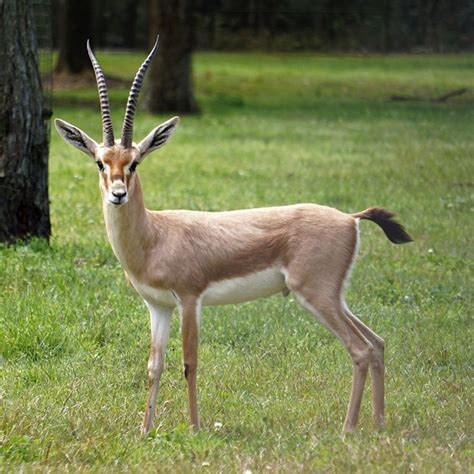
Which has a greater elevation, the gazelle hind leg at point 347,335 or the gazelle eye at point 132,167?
the gazelle eye at point 132,167

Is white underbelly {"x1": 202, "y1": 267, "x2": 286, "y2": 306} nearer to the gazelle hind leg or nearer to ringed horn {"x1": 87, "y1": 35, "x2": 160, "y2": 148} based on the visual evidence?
the gazelle hind leg

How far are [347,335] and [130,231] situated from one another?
1.25 m

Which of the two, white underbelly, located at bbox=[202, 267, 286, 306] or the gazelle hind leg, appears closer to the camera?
the gazelle hind leg

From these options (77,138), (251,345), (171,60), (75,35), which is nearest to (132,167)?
(77,138)

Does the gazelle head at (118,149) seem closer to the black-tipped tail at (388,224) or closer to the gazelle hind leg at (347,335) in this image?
the gazelle hind leg at (347,335)

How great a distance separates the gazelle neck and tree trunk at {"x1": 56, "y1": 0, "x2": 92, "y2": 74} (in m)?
24.7

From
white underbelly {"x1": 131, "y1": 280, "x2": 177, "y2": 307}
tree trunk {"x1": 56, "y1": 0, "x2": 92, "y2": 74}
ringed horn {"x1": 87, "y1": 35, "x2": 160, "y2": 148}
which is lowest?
tree trunk {"x1": 56, "y1": 0, "x2": 92, "y2": 74}

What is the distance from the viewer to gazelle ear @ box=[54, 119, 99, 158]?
5.89 meters

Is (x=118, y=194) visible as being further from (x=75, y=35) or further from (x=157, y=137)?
(x=75, y=35)

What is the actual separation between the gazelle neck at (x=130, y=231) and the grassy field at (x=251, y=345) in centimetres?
81

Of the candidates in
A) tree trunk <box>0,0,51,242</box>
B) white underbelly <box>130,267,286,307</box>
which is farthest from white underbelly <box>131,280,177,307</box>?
tree trunk <box>0,0,51,242</box>

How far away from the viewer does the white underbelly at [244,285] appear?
5.80 meters

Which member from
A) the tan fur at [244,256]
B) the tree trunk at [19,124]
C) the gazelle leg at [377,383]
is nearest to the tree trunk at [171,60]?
the tree trunk at [19,124]

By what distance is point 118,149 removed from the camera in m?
5.66
